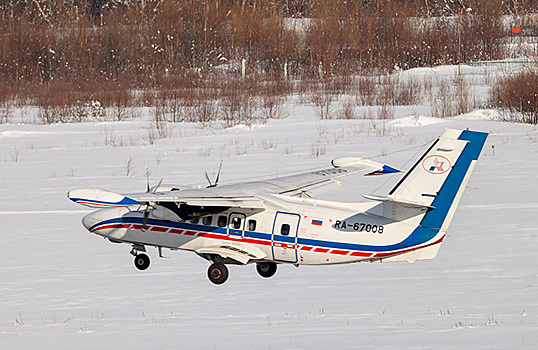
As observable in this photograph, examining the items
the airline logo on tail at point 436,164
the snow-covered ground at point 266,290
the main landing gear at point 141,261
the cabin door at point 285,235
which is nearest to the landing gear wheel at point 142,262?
the main landing gear at point 141,261

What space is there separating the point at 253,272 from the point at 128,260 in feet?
11.3

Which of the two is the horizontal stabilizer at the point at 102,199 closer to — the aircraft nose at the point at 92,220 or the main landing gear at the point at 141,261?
the aircraft nose at the point at 92,220

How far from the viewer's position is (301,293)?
52.2 feet

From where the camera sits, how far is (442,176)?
15.2 meters

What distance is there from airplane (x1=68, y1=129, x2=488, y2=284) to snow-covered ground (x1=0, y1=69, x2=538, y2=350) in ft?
A: 2.52

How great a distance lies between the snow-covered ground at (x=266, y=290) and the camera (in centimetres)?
1272

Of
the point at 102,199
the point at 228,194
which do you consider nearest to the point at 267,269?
the point at 228,194

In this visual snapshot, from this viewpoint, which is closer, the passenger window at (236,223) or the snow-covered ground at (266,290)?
the snow-covered ground at (266,290)

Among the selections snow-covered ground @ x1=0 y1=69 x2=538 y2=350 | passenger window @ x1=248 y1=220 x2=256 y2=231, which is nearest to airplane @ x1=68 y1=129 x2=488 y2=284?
passenger window @ x1=248 y1=220 x2=256 y2=231

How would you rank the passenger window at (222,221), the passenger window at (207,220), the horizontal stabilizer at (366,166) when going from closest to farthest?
the passenger window at (222,221) → the passenger window at (207,220) → the horizontal stabilizer at (366,166)

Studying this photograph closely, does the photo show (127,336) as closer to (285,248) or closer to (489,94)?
(285,248)

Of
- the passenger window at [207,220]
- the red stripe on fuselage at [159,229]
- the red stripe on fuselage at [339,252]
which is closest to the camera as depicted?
the red stripe on fuselage at [339,252]

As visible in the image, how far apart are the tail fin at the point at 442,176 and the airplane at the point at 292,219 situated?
20mm

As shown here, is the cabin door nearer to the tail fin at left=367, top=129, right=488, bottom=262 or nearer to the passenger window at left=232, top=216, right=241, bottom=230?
the passenger window at left=232, top=216, right=241, bottom=230
